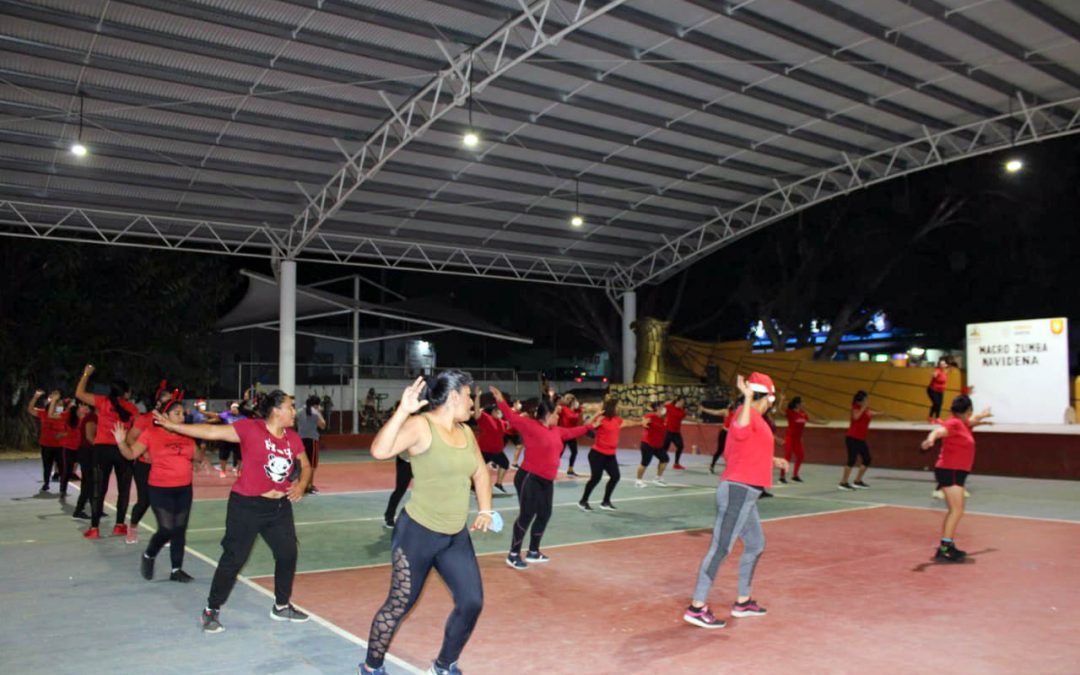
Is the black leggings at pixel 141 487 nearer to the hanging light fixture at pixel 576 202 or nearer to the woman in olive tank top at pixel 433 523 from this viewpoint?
the woman in olive tank top at pixel 433 523

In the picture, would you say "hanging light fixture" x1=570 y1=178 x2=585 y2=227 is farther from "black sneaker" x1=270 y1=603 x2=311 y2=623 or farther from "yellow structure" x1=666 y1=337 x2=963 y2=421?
"black sneaker" x1=270 y1=603 x2=311 y2=623

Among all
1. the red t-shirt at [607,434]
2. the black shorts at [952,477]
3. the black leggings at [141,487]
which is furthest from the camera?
the red t-shirt at [607,434]

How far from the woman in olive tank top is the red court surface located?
849 millimetres

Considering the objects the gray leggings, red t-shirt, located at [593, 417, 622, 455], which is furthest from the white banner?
the gray leggings

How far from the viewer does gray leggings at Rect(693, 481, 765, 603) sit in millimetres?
6727

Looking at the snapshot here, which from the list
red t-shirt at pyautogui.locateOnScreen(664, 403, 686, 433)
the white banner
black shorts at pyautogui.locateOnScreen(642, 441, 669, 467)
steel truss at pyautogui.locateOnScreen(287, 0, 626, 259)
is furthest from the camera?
the white banner

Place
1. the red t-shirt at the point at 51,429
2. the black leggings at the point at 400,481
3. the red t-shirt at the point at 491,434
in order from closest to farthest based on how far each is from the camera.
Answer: the black leggings at the point at 400,481
the red t-shirt at the point at 491,434
the red t-shirt at the point at 51,429

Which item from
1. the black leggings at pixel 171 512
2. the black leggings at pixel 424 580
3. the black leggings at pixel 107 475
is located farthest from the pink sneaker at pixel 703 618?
the black leggings at pixel 107 475

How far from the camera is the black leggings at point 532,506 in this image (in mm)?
9031

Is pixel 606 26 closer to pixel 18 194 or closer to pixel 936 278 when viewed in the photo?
pixel 18 194

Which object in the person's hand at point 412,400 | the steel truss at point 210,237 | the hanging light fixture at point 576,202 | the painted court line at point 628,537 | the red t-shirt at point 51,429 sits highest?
the hanging light fixture at point 576,202

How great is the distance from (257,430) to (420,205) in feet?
62.3

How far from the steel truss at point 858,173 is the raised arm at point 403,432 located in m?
19.7

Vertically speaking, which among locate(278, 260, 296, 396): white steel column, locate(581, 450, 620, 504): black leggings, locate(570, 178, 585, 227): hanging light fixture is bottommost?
locate(581, 450, 620, 504): black leggings
